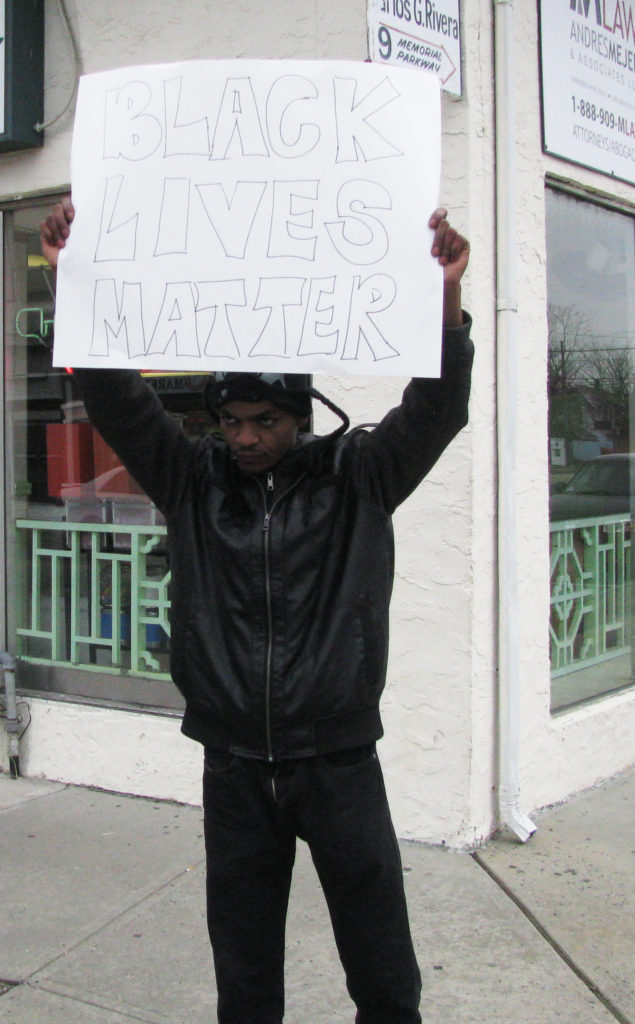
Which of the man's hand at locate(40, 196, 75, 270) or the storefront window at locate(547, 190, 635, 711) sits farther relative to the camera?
the storefront window at locate(547, 190, 635, 711)

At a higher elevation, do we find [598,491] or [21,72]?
[21,72]

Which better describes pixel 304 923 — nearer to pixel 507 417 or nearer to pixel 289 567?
pixel 289 567

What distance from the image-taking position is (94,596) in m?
5.12

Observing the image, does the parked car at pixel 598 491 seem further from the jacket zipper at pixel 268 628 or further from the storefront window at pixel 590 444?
the jacket zipper at pixel 268 628

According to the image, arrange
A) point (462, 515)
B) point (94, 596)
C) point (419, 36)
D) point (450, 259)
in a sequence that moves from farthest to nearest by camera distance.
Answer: point (94, 596) < point (462, 515) < point (419, 36) < point (450, 259)

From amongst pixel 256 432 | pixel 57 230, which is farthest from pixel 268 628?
pixel 57 230

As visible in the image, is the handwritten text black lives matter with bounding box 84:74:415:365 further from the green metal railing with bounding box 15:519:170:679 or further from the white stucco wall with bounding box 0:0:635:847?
the green metal railing with bounding box 15:519:170:679

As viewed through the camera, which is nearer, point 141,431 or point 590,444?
point 141,431

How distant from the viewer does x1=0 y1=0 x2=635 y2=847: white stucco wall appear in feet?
13.3

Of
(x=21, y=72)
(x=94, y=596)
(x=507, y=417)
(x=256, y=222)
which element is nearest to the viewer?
(x=256, y=222)

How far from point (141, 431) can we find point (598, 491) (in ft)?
11.4

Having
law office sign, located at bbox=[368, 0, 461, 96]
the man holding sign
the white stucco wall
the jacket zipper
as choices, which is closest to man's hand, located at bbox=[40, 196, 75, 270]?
the man holding sign

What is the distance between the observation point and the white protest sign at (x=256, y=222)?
211cm

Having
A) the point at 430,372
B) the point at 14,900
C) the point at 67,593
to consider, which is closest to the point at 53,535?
the point at 67,593
